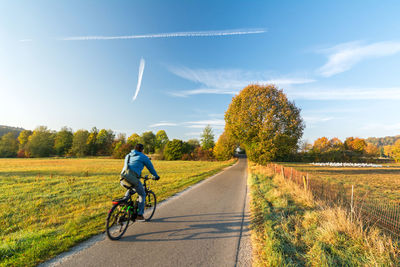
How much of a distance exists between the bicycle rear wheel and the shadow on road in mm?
199

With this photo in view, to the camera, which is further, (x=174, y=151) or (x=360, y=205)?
(x=174, y=151)

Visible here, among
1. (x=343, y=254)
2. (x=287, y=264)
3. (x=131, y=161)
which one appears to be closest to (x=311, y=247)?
(x=343, y=254)

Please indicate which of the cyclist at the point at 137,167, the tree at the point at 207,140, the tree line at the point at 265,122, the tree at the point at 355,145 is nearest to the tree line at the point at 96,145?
the tree at the point at 207,140

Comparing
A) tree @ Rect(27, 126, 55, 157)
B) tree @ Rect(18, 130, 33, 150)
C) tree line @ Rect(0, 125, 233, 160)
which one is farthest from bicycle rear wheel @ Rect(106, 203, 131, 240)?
tree @ Rect(18, 130, 33, 150)

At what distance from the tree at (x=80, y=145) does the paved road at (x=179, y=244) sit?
83.2m

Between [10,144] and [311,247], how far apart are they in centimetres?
10351

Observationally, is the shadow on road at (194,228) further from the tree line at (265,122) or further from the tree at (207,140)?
the tree at (207,140)

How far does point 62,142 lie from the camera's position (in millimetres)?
76500

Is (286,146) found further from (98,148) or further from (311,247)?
(98,148)

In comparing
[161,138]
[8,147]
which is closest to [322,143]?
[161,138]

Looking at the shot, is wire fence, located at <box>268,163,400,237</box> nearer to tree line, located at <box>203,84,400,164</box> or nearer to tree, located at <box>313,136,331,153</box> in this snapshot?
tree line, located at <box>203,84,400,164</box>

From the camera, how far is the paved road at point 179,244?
321 centimetres

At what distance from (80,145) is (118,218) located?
84.9 meters

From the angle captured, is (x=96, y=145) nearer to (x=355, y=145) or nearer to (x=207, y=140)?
(x=207, y=140)
